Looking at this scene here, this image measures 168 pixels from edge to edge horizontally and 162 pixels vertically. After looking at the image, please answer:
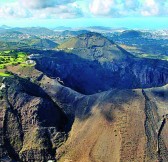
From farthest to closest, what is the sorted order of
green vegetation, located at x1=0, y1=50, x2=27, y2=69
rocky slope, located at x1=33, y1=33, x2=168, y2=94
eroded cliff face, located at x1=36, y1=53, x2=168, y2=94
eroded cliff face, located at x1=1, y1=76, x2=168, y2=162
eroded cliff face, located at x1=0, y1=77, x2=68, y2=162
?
rocky slope, located at x1=33, y1=33, x2=168, y2=94, eroded cliff face, located at x1=36, y1=53, x2=168, y2=94, green vegetation, located at x1=0, y1=50, x2=27, y2=69, eroded cliff face, located at x1=0, y1=77, x2=68, y2=162, eroded cliff face, located at x1=1, y1=76, x2=168, y2=162

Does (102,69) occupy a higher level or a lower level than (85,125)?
lower

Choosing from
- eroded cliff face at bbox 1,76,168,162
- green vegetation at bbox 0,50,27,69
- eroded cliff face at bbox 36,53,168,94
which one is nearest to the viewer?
eroded cliff face at bbox 1,76,168,162

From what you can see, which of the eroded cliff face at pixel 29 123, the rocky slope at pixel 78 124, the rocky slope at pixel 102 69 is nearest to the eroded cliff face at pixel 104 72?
the rocky slope at pixel 102 69

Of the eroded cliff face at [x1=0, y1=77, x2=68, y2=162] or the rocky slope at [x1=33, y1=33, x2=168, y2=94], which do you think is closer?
the eroded cliff face at [x1=0, y1=77, x2=68, y2=162]

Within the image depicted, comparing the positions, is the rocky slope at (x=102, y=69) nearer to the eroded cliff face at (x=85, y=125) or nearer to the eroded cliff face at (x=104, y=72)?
the eroded cliff face at (x=104, y=72)

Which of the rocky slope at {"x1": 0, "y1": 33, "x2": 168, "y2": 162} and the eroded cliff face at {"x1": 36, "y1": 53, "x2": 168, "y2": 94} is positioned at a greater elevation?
the rocky slope at {"x1": 0, "y1": 33, "x2": 168, "y2": 162}

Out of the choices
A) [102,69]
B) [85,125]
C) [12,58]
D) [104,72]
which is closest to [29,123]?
[85,125]

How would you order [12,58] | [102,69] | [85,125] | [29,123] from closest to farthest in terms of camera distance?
1. [85,125]
2. [29,123]
3. [12,58]
4. [102,69]

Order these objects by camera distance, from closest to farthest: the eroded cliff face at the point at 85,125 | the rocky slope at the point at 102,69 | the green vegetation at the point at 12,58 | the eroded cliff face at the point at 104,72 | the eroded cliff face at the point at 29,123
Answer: the eroded cliff face at the point at 85,125 < the eroded cliff face at the point at 29,123 < the green vegetation at the point at 12,58 < the eroded cliff face at the point at 104,72 < the rocky slope at the point at 102,69

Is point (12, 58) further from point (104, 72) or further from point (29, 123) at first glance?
point (29, 123)

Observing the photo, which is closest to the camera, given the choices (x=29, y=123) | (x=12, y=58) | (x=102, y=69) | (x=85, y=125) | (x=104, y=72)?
(x=85, y=125)

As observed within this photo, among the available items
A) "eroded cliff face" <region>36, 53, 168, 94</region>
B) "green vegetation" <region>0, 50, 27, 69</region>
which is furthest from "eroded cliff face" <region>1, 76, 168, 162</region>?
"eroded cliff face" <region>36, 53, 168, 94</region>

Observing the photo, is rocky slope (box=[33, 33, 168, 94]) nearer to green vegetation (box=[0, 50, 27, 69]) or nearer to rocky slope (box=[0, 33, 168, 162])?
green vegetation (box=[0, 50, 27, 69])
